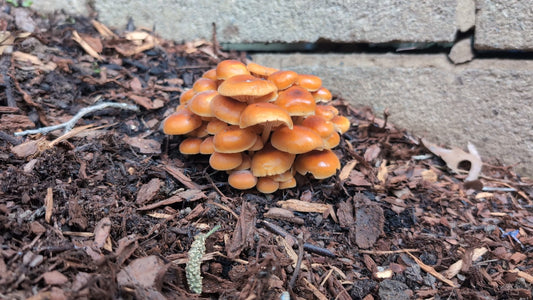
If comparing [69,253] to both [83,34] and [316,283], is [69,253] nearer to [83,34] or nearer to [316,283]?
[316,283]

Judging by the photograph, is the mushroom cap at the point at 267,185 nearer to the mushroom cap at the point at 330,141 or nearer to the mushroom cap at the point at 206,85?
the mushroom cap at the point at 330,141

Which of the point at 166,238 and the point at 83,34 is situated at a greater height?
the point at 83,34

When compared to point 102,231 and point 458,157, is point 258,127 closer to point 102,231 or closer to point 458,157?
point 102,231

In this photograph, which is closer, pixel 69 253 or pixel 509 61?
pixel 69 253

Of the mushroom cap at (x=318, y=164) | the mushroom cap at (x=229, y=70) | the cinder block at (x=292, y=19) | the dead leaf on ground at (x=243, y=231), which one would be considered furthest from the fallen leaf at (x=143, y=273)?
the cinder block at (x=292, y=19)

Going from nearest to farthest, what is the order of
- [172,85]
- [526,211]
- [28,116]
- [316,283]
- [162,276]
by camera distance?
[162,276] < [316,283] < [28,116] < [526,211] < [172,85]

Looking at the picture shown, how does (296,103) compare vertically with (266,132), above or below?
above

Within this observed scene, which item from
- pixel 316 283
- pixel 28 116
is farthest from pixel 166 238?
pixel 28 116

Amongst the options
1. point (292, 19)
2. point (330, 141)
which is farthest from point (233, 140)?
point (292, 19)
